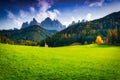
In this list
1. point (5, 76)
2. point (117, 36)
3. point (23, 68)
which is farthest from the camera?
point (117, 36)

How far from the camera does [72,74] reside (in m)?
29.0

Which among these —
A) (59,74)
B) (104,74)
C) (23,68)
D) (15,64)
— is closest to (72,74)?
(59,74)

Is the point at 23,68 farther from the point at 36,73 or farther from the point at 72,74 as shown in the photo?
the point at 72,74

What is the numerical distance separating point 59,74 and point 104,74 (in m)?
6.87

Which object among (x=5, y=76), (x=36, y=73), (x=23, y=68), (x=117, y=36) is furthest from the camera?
(x=117, y=36)

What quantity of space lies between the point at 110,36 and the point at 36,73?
15530cm

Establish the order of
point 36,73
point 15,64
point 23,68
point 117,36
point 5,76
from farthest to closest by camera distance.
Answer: point 117,36 → point 15,64 → point 23,68 → point 36,73 → point 5,76

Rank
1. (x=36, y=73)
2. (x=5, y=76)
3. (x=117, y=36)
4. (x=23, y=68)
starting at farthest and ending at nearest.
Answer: (x=117, y=36)
(x=23, y=68)
(x=36, y=73)
(x=5, y=76)

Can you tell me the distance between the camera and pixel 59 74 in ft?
93.9

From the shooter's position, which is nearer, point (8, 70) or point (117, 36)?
point (8, 70)

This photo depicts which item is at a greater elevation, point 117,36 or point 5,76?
point 117,36

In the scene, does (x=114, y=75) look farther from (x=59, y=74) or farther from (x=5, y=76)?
(x=5, y=76)

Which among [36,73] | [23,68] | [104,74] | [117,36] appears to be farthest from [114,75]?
[117,36]

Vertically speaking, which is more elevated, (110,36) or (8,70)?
(110,36)
